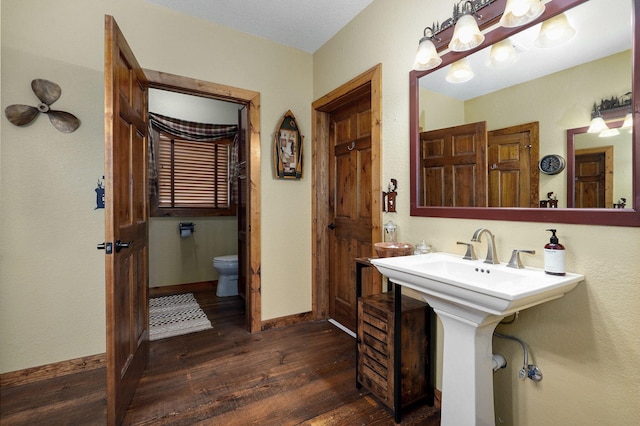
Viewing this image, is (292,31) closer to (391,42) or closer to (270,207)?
(391,42)

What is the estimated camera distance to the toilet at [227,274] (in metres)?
3.57

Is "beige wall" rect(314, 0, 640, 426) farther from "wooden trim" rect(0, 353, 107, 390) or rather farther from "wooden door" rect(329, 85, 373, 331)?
"wooden trim" rect(0, 353, 107, 390)

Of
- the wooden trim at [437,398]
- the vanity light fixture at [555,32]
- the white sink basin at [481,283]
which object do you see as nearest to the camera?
the white sink basin at [481,283]

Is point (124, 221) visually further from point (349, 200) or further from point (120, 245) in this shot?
point (349, 200)

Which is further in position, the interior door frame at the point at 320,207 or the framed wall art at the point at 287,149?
the interior door frame at the point at 320,207

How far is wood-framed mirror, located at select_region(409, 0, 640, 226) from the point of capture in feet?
3.35

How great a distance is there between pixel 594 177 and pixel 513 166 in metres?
0.30

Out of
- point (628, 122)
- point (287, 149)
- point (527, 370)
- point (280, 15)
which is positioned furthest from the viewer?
point (287, 149)

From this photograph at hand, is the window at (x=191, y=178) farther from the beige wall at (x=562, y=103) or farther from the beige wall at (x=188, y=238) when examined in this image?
the beige wall at (x=562, y=103)

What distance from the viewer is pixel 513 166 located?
4.50ft

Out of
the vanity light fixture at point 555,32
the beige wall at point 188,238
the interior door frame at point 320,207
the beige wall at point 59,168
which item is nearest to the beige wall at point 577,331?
the vanity light fixture at point 555,32

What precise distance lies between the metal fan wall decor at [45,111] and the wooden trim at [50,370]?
161cm

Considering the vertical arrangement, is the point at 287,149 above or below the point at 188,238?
above

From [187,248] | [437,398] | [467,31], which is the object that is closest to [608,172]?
[467,31]
